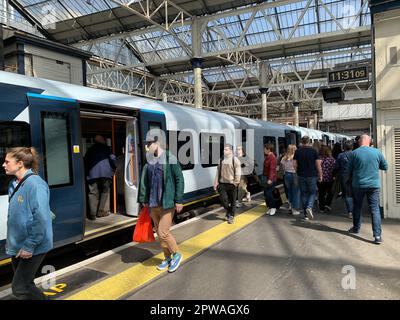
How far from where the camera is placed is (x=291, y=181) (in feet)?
24.4

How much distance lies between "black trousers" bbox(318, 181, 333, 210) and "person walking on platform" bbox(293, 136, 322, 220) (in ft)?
2.92

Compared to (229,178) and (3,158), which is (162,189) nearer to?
(3,158)

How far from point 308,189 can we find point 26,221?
17.9 ft

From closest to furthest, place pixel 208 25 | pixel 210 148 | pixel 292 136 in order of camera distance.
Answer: pixel 210 148 < pixel 292 136 < pixel 208 25

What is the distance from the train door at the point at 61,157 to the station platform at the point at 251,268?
0.61 m

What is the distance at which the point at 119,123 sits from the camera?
7180 millimetres

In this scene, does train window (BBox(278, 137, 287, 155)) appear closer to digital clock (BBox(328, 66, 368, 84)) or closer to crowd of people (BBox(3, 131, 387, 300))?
crowd of people (BBox(3, 131, 387, 300))

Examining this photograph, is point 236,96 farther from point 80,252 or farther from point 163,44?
point 80,252

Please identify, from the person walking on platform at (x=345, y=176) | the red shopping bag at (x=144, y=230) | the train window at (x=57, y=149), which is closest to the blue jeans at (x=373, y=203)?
the person walking on platform at (x=345, y=176)

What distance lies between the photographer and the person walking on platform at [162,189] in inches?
163

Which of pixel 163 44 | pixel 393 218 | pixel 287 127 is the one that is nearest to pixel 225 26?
pixel 163 44

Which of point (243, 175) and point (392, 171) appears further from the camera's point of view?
point (243, 175)

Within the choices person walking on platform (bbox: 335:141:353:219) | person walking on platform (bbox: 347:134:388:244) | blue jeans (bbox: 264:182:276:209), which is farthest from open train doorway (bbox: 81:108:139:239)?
person walking on platform (bbox: 335:141:353:219)

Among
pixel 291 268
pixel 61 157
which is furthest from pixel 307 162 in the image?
pixel 61 157
